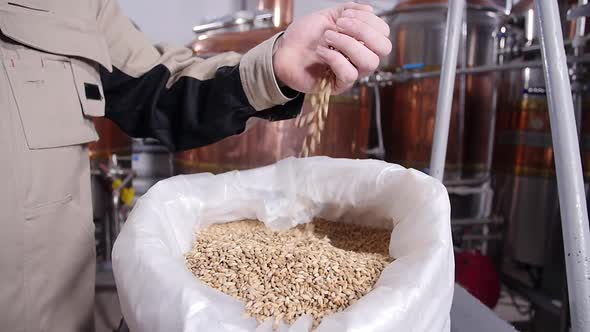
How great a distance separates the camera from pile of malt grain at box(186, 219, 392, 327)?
0.41 m

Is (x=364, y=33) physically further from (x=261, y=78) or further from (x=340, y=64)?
(x=261, y=78)

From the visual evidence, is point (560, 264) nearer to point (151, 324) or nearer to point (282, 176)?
point (282, 176)

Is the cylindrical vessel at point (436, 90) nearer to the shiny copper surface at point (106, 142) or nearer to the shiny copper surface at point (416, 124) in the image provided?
the shiny copper surface at point (416, 124)

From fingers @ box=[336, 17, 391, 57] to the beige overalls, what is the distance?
138mm

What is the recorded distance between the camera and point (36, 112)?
539 millimetres

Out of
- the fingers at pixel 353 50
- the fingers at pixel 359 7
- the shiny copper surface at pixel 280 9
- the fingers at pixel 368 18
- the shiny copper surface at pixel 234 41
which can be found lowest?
the fingers at pixel 353 50

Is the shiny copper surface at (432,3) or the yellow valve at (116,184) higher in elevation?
the shiny copper surface at (432,3)

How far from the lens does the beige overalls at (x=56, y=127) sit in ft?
1.69

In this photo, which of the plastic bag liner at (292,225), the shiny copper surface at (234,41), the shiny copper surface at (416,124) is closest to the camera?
the plastic bag liner at (292,225)

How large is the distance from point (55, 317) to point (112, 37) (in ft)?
1.52

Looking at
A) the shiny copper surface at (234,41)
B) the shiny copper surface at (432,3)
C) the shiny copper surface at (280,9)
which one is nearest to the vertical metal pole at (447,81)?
the shiny copper surface at (234,41)

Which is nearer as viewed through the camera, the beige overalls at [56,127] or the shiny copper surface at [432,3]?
the beige overalls at [56,127]

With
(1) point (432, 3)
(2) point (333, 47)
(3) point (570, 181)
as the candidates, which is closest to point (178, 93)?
(2) point (333, 47)

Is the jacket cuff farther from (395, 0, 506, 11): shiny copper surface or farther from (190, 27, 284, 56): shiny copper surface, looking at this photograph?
(395, 0, 506, 11): shiny copper surface
